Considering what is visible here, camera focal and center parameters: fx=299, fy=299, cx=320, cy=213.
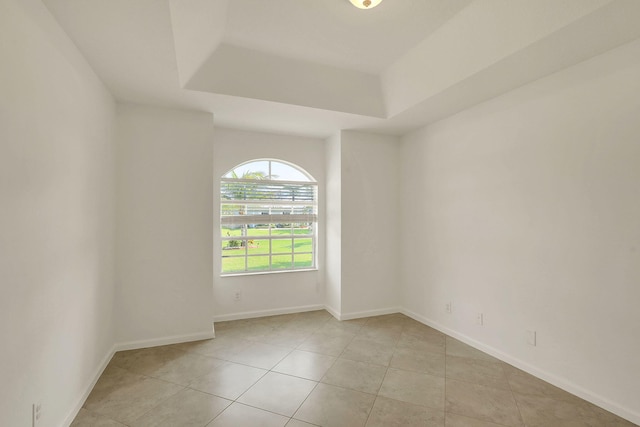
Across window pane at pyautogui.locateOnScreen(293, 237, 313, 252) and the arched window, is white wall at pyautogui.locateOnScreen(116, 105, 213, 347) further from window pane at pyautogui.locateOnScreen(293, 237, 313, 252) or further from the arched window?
window pane at pyautogui.locateOnScreen(293, 237, 313, 252)

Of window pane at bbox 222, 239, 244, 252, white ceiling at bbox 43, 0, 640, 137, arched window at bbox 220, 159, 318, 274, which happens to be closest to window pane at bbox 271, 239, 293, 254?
arched window at bbox 220, 159, 318, 274

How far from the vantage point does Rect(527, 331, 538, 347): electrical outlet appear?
255cm

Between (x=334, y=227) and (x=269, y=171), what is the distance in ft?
3.96

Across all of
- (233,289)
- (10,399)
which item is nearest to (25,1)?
(10,399)

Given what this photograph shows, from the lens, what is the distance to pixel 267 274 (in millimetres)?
4102

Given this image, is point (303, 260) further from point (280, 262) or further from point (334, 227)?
point (334, 227)

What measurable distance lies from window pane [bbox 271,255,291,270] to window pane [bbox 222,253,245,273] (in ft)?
1.40

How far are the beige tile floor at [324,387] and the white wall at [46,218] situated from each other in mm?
427

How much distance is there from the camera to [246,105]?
3.07 meters

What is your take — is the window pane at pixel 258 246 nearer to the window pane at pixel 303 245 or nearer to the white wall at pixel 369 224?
the window pane at pixel 303 245

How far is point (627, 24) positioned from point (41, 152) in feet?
11.4

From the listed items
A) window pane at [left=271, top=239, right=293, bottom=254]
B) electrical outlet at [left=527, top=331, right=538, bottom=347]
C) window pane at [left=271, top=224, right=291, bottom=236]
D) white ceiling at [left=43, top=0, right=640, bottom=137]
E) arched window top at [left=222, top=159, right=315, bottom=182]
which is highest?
white ceiling at [left=43, top=0, right=640, bottom=137]

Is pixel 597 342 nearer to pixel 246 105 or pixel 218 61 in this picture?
pixel 246 105

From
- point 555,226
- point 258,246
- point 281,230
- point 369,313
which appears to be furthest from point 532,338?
point 258,246
